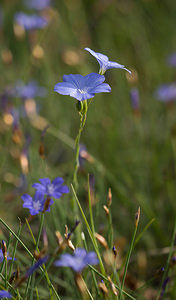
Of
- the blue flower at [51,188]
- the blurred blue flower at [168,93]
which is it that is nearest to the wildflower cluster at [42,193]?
the blue flower at [51,188]

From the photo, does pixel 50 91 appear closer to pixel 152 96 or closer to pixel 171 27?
pixel 152 96

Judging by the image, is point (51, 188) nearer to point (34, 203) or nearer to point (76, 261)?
point (34, 203)

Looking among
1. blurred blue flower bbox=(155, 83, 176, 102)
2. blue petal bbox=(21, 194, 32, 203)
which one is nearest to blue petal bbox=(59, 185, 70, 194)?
blue petal bbox=(21, 194, 32, 203)

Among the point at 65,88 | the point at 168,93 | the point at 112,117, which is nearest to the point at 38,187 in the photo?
the point at 65,88

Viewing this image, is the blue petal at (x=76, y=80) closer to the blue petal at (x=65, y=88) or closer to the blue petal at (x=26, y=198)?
the blue petal at (x=65, y=88)

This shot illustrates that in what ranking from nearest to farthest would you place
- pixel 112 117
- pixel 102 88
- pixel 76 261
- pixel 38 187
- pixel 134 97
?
pixel 76 261 < pixel 102 88 < pixel 38 187 < pixel 134 97 < pixel 112 117

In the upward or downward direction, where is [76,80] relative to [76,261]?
upward
